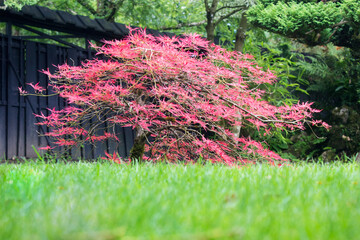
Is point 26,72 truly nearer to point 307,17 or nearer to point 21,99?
point 21,99

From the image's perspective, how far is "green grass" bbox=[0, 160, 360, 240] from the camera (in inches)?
57.2

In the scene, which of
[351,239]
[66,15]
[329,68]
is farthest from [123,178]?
[329,68]

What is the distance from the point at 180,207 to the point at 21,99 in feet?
18.3

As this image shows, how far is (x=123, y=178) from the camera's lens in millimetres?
2766

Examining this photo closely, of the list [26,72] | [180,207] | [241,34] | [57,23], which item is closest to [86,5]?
[57,23]

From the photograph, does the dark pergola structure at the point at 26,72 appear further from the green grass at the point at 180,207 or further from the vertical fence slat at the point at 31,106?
the green grass at the point at 180,207

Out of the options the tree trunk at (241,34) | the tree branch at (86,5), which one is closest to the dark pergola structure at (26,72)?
the tree trunk at (241,34)

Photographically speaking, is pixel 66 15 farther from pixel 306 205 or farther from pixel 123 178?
pixel 306 205

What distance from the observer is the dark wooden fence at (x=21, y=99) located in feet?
21.0

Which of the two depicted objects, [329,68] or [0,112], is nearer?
[0,112]

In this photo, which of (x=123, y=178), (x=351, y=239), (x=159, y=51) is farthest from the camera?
(x=159, y=51)

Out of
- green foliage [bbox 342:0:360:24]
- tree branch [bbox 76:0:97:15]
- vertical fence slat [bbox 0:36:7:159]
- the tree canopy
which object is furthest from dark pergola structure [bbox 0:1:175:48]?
green foliage [bbox 342:0:360:24]

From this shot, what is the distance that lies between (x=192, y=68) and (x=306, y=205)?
279cm

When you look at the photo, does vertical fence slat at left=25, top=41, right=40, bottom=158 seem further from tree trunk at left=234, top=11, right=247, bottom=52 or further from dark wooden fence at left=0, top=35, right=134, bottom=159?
tree trunk at left=234, top=11, right=247, bottom=52
